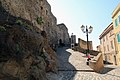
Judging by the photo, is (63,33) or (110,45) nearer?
(110,45)

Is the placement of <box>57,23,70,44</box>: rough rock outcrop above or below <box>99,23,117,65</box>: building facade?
above

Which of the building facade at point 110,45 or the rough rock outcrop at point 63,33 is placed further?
the rough rock outcrop at point 63,33

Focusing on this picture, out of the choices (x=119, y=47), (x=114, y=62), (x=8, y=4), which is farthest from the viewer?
(x=114, y=62)

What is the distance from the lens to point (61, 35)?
44.2 metres

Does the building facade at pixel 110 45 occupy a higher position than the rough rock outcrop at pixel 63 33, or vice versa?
the rough rock outcrop at pixel 63 33

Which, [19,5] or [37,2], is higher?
[37,2]

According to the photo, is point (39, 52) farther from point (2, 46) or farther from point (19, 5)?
point (19, 5)

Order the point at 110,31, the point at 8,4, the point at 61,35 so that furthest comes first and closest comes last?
the point at 61,35 → the point at 110,31 → the point at 8,4

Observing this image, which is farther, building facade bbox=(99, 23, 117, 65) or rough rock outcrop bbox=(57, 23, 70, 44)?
rough rock outcrop bbox=(57, 23, 70, 44)

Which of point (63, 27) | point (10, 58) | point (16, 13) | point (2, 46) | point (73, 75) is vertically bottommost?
point (73, 75)

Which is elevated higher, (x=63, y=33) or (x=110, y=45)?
(x=63, y=33)

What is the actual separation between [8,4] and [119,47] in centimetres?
1752

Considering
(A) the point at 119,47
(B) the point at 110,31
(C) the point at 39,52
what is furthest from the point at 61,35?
(C) the point at 39,52

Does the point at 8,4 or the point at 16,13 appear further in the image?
the point at 16,13
